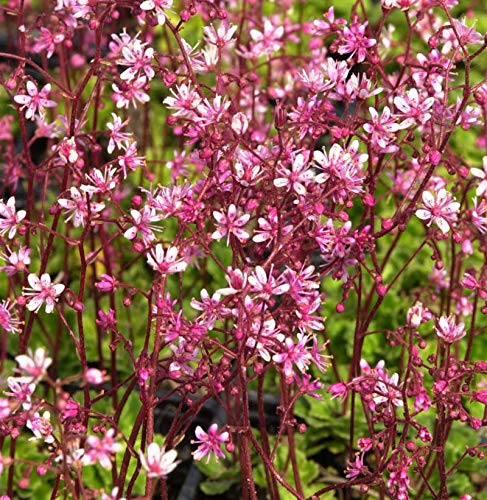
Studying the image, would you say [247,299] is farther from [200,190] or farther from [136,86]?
[136,86]

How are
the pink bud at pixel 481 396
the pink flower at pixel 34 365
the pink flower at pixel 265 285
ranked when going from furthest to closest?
the pink bud at pixel 481 396, the pink flower at pixel 265 285, the pink flower at pixel 34 365

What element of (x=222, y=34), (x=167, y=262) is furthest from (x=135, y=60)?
(x=167, y=262)

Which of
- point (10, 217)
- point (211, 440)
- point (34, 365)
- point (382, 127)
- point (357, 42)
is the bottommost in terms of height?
point (211, 440)

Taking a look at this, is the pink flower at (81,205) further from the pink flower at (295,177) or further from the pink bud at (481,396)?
the pink bud at (481,396)

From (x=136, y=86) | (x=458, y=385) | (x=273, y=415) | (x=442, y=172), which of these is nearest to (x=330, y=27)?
(x=136, y=86)

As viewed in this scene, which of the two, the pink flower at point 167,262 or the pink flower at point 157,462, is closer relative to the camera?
the pink flower at point 157,462

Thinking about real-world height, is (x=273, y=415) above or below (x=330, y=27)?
below

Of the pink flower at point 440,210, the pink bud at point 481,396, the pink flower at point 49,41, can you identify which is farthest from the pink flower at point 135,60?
the pink bud at point 481,396

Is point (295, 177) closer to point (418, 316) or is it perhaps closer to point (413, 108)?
point (413, 108)

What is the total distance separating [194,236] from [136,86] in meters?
0.41

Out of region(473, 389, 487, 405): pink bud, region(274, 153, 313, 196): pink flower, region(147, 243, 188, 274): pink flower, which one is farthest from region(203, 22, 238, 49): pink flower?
region(473, 389, 487, 405): pink bud

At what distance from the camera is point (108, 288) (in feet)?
5.54

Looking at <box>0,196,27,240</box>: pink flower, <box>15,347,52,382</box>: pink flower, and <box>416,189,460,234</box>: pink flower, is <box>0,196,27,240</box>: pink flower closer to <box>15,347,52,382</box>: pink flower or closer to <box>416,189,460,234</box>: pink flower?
<box>15,347,52,382</box>: pink flower

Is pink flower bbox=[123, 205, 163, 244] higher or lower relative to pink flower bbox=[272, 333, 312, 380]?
higher
